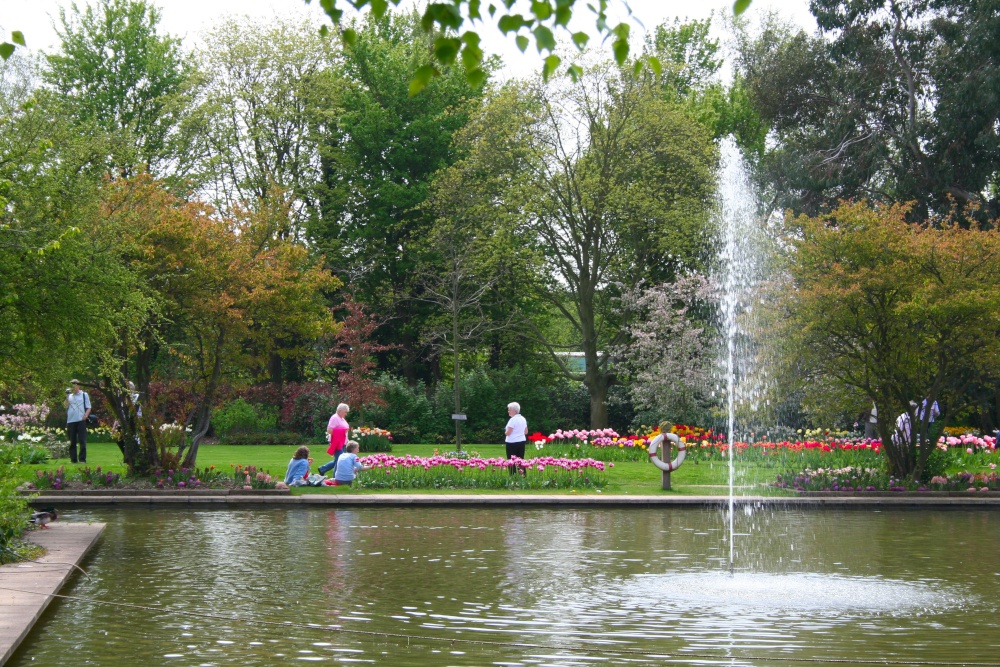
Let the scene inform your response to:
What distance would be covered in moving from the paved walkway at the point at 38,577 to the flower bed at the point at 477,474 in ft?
22.3

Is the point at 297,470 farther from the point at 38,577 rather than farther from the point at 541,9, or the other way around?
the point at 541,9

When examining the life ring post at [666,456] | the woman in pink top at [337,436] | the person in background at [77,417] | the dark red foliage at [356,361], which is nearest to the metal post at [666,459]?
the life ring post at [666,456]

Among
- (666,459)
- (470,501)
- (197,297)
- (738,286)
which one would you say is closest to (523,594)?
(470,501)

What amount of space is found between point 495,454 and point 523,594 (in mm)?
19127

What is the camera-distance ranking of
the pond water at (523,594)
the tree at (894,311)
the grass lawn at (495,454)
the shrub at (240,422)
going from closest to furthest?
1. the pond water at (523,594)
2. the tree at (894,311)
3. the grass lawn at (495,454)
4. the shrub at (240,422)

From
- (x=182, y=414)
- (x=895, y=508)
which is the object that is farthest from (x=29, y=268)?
(x=895, y=508)

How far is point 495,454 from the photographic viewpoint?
2952 centimetres

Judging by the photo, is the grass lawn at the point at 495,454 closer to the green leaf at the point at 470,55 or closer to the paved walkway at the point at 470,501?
the paved walkway at the point at 470,501

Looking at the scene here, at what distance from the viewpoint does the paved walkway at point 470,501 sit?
18625 mm

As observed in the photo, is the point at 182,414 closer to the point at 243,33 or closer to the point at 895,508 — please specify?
the point at 895,508

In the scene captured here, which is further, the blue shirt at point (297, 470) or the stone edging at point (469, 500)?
the blue shirt at point (297, 470)

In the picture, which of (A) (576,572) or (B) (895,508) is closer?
(A) (576,572)

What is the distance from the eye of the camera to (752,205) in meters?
41.7

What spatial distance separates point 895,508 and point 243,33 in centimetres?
3536
